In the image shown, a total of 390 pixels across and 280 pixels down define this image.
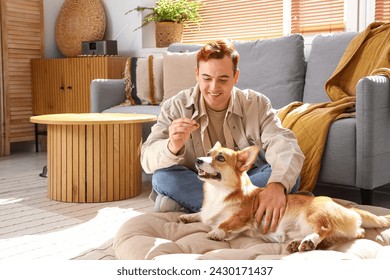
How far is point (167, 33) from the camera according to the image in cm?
438

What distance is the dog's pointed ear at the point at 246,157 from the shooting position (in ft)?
5.06

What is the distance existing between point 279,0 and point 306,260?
3031mm

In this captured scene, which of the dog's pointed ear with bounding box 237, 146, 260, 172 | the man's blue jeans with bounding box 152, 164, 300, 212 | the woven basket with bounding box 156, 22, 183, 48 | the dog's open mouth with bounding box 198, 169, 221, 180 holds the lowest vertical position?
the man's blue jeans with bounding box 152, 164, 300, 212

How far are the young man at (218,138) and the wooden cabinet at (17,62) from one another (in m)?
3.09

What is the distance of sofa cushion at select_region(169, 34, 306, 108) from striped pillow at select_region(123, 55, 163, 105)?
704 millimetres

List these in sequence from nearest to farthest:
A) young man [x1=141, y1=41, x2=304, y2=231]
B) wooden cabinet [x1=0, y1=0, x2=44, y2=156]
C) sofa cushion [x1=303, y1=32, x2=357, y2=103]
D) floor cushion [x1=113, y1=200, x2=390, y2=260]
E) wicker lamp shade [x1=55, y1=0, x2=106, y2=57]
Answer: floor cushion [x1=113, y1=200, x2=390, y2=260] → young man [x1=141, y1=41, x2=304, y2=231] → sofa cushion [x1=303, y1=32, x2=357, y2=103] → wooden cabinet [x1=0, y1=0, x2=44, y2=156] → wicker lamp shade [x1=55, y1=0, x2=106, y2=57]

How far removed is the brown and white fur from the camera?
4.90 feet

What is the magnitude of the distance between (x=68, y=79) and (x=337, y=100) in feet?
8.87

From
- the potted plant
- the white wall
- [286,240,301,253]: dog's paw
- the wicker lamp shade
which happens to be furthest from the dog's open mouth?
the wicker lamp shade

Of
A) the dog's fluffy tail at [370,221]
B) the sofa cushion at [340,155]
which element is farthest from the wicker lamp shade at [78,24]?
the dog's fluffy tail at [370,221]

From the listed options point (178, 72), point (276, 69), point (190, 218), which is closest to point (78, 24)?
point (178, 72)

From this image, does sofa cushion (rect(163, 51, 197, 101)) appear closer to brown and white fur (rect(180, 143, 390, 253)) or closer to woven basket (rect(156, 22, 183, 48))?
woven basket (rect(156, 22, 183, 48))

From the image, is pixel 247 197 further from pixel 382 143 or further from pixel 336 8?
pixel 336 8

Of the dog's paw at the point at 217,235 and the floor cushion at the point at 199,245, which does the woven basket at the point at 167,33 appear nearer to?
the floor cushion at the point at 199,245
